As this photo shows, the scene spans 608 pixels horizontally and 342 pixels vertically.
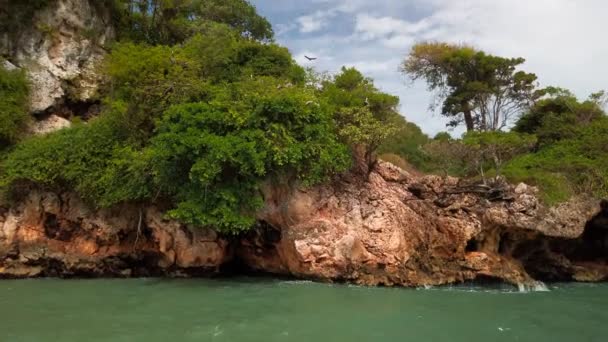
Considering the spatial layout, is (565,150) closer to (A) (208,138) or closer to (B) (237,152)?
(B) (237,152)

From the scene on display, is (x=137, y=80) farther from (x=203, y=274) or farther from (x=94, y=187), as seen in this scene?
(x=203, y=274)

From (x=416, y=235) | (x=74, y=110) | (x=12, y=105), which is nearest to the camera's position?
(x=416, y=235)

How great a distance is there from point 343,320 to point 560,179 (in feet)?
32.1

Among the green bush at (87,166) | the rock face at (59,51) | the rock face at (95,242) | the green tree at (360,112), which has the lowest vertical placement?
the rock face at (95,242)

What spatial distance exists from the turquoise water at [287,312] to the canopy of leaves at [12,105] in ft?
18.0

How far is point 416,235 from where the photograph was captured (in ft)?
48.9

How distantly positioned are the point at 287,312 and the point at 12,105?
1316cm

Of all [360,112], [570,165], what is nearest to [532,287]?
[570,165]

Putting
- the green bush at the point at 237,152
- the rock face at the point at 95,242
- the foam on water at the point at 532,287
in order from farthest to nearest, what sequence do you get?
the rock face at the point at 95,242 < the foam on water at the point at 532,287 < the green bush at the point at 237,152

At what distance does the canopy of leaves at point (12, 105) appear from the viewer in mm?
16672

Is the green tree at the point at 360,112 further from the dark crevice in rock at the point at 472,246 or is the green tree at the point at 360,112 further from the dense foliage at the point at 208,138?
the dark crevice in rock at the point at 472,246

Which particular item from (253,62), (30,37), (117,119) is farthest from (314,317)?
(30,37)

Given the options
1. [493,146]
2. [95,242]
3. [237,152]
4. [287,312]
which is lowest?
[287,312]

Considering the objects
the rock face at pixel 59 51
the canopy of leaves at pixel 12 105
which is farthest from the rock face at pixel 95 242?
the rock face at pixel 59 51
